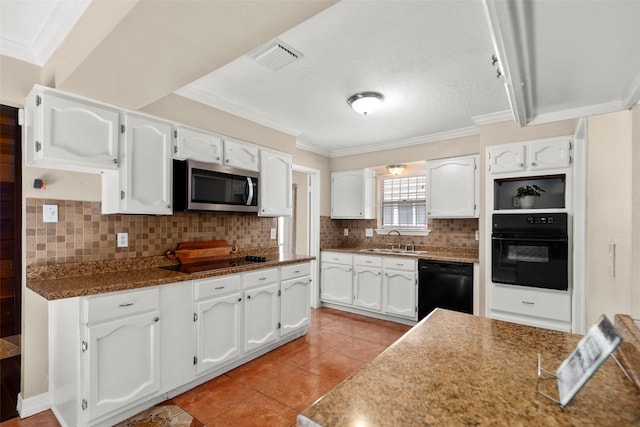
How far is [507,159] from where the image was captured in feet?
10.5

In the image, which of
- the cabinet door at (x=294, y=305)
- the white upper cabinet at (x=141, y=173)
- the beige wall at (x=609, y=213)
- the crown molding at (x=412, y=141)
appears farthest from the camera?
the crown molding at (x=412, y=141)

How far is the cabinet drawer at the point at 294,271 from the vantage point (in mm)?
3155

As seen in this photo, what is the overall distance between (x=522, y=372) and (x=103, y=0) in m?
2.31

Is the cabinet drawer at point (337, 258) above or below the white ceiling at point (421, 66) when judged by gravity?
below

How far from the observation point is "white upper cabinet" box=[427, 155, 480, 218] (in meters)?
3.73

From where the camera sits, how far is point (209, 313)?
2445 mm

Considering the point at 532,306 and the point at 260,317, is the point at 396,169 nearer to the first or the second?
the point at 532,306

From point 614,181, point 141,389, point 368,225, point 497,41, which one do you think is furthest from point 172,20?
point 368,225

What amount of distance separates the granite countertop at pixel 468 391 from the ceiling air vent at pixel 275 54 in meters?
1.92

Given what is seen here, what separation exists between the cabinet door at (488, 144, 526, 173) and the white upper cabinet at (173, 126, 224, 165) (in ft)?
9.14

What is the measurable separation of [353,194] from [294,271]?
6.40ft

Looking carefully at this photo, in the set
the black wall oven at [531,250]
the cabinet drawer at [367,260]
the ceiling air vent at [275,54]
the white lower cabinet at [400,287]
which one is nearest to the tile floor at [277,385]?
the white lower cabinet at [400,287]

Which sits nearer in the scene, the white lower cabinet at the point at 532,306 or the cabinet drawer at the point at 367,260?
the white lower cabinet at the point at 532,306

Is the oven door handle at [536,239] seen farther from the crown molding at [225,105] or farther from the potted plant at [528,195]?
the crown molding at [225,105]
